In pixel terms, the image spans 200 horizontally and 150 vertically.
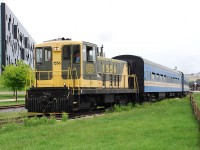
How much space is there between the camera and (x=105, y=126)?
12.3m

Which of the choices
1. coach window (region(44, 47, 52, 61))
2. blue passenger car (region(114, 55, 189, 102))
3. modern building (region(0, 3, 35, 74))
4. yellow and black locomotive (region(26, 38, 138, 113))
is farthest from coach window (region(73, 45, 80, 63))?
modern building (region(0, 3, 35, 74))

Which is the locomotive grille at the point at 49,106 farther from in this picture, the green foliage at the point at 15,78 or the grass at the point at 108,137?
the green foliage at the point at 15,78

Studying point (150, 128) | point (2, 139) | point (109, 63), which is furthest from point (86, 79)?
point (2, 139)

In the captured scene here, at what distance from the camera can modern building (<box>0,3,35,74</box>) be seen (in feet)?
221

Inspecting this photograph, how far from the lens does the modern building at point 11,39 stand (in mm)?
67438

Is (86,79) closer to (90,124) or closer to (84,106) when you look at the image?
(84,106)

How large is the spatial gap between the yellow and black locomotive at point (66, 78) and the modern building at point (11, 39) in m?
41.3

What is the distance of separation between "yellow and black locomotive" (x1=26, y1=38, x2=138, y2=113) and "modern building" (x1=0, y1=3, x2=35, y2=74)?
41.3 m

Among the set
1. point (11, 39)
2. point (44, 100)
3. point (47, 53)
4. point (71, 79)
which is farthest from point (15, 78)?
point (11, 39)

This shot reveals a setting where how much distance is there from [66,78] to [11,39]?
5914cm

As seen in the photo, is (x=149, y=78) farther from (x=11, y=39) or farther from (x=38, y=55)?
(x=11, y=39)

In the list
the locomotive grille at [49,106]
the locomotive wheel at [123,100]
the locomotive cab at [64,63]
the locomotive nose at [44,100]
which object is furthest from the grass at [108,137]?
the locomotive wheel at [123,100]

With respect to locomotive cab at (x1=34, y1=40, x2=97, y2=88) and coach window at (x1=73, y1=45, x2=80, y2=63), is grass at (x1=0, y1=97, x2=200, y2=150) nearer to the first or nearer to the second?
locomotive cab at (x1=34, y1=40, x2=97, y2=88)

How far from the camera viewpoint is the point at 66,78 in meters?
17.9
